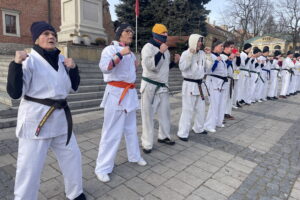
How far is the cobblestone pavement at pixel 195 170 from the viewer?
299cm

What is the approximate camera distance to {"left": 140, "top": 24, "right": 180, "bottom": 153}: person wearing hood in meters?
3.90

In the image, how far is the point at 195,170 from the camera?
3648 mm

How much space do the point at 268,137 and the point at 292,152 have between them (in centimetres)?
90

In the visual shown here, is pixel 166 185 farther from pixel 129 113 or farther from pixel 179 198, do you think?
pixel 129 113

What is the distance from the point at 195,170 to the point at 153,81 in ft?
5.80

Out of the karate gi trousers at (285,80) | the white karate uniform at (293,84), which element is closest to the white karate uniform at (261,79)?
the karate gi trousers at (285,80)

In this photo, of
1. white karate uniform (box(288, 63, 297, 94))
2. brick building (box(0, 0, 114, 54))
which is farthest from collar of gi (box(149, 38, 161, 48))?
brick building (box(0, 0, 114, 54))

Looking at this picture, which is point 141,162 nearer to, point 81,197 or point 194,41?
point 81,197

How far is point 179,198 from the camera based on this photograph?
288 cm

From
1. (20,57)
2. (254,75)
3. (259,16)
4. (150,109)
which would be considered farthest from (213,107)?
(259,16)

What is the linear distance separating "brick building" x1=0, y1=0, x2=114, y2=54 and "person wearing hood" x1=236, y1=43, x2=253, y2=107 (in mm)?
17969

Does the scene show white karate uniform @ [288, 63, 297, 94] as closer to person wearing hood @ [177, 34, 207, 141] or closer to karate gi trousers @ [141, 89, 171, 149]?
person wearing hood @ [177, 34, 207, 141]

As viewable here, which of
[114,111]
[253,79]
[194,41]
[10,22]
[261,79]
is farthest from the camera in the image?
[10,22]

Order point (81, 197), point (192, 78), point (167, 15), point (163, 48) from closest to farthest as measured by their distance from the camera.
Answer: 1. point (81, 197)
2. point (163, 48)
3. point (192, 78)
4. point (167, 15)
